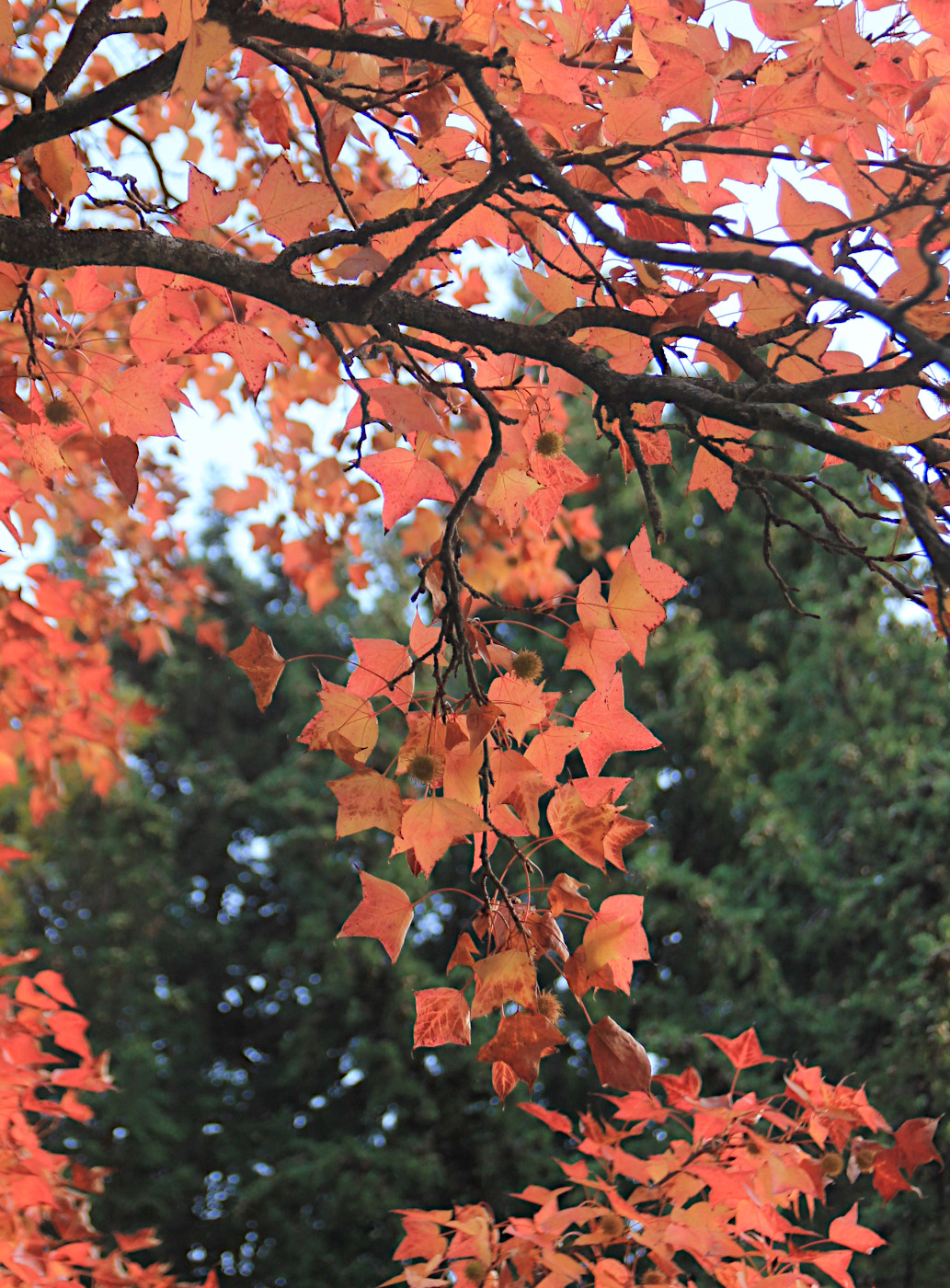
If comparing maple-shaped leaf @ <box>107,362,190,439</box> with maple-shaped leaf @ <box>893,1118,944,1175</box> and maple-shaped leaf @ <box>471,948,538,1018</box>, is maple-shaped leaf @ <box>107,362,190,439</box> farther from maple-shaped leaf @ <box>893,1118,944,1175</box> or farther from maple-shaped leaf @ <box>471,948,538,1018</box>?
maple-shaped leaf @ <box>893,1118,944,1175</box>

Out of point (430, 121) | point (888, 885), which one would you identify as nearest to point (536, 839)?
point (430, 121)

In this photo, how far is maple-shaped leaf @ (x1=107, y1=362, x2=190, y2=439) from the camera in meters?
1.04

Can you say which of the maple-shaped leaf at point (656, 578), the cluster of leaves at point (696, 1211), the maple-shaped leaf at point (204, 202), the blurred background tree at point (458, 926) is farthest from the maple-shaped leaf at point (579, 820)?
the blurred background tree at point (458, 926)

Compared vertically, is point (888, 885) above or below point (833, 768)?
below

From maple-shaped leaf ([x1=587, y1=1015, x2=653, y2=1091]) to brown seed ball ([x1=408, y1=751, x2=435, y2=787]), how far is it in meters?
0.28

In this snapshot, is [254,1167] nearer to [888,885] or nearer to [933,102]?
[888,885]

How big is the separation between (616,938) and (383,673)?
34 centimetres

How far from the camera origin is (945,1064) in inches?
125

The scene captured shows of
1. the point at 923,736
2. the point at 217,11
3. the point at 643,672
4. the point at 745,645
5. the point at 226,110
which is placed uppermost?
the point at 745,645

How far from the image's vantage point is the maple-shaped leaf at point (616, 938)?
0.89m

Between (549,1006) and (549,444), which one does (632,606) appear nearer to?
(549,444)

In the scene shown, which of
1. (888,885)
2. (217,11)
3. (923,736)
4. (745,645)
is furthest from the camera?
(745,645)

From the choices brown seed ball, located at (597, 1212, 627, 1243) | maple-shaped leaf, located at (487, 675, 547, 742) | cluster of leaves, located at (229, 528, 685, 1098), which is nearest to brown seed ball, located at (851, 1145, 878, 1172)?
brown seed ball, located at (597, 1212, 627, 1243)

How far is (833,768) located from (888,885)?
100cm
